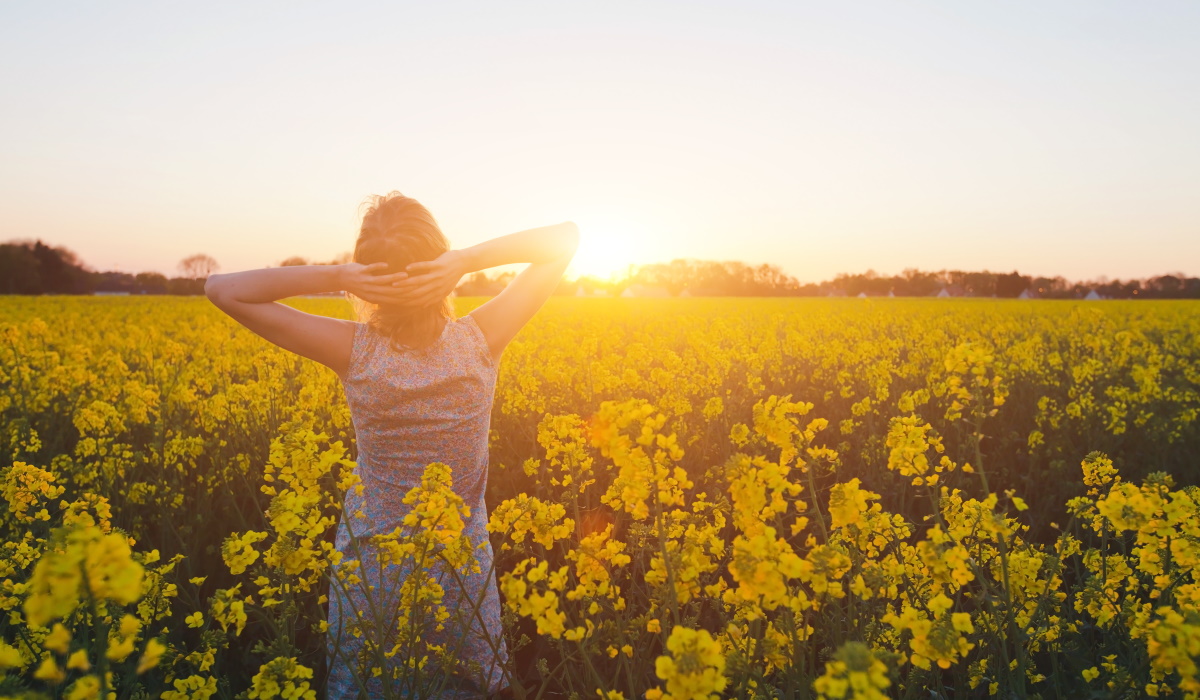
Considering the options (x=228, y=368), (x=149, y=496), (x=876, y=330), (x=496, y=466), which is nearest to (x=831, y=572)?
(x=496, y=466)

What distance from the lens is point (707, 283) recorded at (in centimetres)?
6919

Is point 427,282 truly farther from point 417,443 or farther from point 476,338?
point 417,443

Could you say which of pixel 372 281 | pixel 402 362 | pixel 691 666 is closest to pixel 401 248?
pixel 372 281

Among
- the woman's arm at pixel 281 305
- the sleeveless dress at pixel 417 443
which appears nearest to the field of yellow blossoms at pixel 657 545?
the sleeveless dress at pixel 417 443

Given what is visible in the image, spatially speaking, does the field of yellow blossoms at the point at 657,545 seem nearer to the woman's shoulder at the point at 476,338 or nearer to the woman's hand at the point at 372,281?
the woman's shoulder at the point at 476,338

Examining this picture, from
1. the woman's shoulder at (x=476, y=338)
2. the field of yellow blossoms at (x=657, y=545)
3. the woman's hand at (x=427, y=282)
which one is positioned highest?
the woman's hand at (x=427, y=282)

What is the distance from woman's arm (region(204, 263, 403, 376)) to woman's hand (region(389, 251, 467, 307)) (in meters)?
0.20

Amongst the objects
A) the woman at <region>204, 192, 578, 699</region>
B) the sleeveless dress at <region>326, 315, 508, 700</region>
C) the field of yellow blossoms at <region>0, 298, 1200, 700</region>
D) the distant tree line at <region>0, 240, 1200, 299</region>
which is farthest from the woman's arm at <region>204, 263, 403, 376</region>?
the distant tree line at <region>0, 240, 1200, 299</region>

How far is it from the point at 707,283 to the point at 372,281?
224ft

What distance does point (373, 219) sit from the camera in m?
2.58

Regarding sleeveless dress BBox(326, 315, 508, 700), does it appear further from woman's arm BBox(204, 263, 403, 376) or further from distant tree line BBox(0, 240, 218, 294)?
distant tree line BBox(0, 240, 218, 294)

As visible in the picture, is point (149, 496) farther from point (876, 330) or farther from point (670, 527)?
point (876, 330)

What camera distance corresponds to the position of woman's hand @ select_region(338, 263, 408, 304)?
7.61ft

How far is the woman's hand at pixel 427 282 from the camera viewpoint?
232 cm
